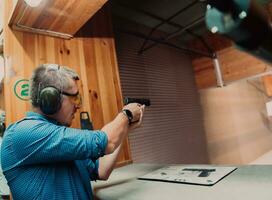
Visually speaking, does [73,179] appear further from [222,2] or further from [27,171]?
[222,2]

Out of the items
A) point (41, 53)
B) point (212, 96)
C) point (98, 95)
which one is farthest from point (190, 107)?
point (41, 53)

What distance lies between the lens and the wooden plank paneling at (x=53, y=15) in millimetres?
1679

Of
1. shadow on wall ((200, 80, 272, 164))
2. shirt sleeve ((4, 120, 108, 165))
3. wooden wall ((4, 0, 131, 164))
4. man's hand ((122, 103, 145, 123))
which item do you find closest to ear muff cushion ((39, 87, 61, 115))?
shirt sleeve ((4, 120, 108, 165))

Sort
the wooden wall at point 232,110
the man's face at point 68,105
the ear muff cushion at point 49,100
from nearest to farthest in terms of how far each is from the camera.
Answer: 1. the ear muff cushion at point 49,100
2. the man's face at point 68,105
3. the wooden wall at point 232,110

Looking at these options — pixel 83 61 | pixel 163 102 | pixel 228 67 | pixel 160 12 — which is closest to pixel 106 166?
pixel 83 61

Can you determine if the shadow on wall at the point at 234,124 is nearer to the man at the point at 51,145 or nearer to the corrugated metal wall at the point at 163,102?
the corrugated metal wall at the point at 163,102

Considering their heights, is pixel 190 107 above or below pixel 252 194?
above

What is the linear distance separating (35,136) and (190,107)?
368 cm

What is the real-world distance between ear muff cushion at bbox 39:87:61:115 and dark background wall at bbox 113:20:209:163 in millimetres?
1931

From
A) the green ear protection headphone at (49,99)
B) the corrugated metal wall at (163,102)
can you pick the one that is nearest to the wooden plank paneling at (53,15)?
the green ear protection headphone at (49,99)

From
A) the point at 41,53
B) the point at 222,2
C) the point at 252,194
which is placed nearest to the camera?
the point at 222,2

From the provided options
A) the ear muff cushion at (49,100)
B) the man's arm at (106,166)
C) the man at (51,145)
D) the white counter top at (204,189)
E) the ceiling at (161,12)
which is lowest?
the white counter top at (204,189)

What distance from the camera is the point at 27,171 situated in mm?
1175

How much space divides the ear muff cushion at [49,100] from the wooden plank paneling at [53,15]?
2.33 feet
